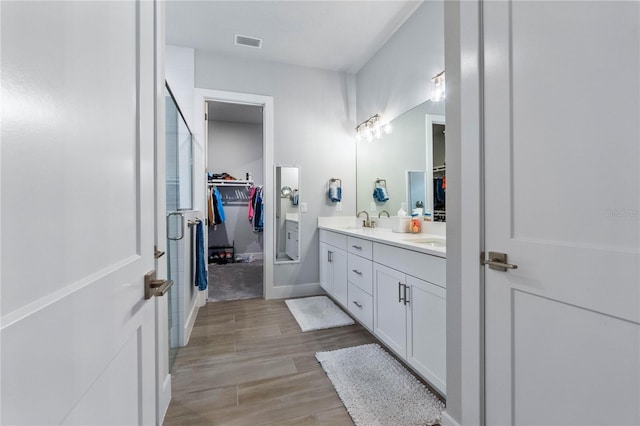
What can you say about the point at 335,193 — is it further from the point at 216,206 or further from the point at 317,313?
the point at 216,206

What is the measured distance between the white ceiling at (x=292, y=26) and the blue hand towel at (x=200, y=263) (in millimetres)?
1985

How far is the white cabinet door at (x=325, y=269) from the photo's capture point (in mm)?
3250

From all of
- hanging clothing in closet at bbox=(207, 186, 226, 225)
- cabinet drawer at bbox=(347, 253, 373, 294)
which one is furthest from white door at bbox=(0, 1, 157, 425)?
hanging clothing in closet at bbox=(207, 186, 226, 225)

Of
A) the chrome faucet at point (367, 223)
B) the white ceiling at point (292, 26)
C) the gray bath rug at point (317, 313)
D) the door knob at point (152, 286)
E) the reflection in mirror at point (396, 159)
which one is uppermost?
the white ceiling at point (292, 26)

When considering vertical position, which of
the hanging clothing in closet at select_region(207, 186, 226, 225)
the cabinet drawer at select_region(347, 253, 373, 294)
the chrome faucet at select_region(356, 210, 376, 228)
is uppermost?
the hanging clothing in closet at select_region(207, 186, 226, 225)

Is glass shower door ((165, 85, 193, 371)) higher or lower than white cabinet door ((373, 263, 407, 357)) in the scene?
higher

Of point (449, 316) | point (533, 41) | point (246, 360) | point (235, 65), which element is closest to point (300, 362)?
point (246, 360)

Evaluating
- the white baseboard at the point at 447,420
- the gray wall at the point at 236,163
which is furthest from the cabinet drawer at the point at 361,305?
the gray wall at the point at 236,163

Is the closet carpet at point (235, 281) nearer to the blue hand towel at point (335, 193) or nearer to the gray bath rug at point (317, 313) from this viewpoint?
the gray bath rug at point (317, 313)

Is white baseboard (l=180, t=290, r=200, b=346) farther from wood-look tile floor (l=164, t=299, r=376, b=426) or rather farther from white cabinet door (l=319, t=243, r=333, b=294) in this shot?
white cabinet door (l=319, t=243, r=333, b=294)

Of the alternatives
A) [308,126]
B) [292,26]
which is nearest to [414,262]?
[308,126]

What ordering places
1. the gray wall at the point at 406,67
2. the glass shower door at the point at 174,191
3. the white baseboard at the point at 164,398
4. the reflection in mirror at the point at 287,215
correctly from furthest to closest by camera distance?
1. the reflection in mirror at the point at 287,215
2. the gray wall at the point at 406,67
3. the glass shower door at the point at 174,191
4. the white baseboard at the point at 164,398

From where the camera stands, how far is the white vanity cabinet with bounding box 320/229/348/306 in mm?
2846

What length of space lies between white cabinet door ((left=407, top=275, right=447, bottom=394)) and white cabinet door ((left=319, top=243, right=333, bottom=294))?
151 centimetres
